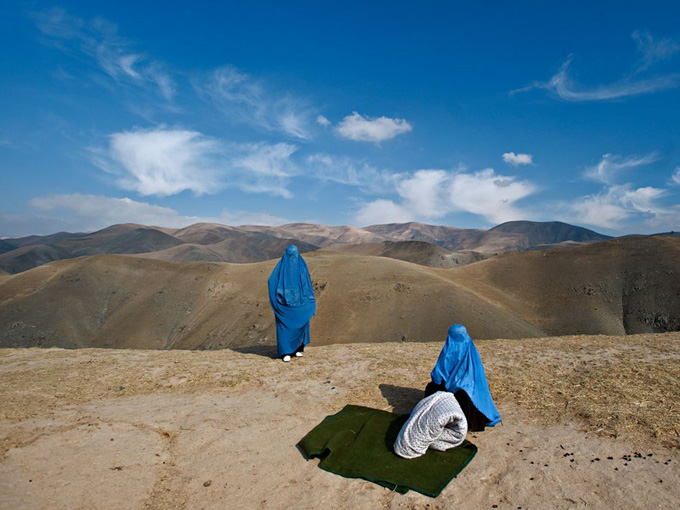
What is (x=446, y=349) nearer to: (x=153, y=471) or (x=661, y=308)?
(x=153, y=471)

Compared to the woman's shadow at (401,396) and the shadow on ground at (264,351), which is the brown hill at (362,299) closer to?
the shadow on ground at (264,351)

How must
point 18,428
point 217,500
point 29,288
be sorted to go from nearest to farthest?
point 217,500
point 18,428
point 29,288

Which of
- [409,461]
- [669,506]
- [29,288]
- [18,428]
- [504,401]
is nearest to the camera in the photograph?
→ [669,506]

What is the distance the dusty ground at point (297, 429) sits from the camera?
173 inches

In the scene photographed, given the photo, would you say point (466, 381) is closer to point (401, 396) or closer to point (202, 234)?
point (401, 396)

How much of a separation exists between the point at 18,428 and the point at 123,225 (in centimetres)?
21042

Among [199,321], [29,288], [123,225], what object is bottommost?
[199,321]

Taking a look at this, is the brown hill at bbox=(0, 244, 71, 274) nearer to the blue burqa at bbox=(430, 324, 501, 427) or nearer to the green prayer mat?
the green prayer mat

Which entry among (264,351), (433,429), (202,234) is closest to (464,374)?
(433,429)

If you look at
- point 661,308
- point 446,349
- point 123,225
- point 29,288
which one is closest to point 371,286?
point 661,308

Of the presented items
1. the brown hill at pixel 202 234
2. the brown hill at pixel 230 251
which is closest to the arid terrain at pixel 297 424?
the brown hill at pixel 230 251

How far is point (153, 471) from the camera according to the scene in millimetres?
5027

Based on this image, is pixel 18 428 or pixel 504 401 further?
pixel 504 401

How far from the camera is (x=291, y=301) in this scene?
9852 mm
